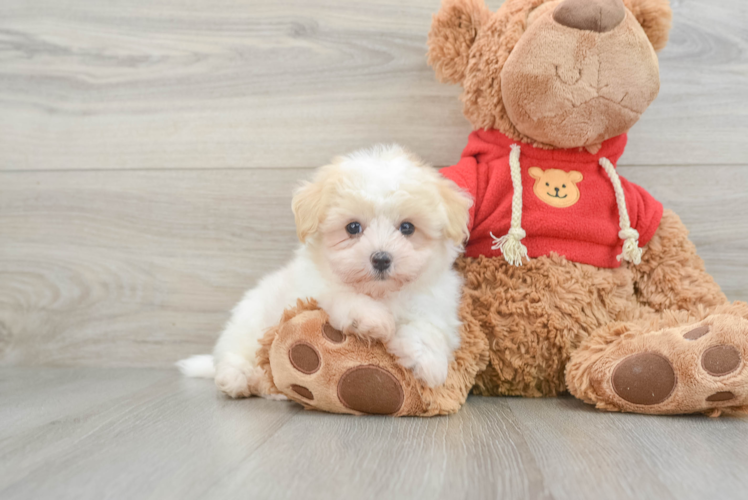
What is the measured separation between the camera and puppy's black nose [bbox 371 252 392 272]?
0.98 m

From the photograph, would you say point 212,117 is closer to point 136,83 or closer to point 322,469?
point 136,83

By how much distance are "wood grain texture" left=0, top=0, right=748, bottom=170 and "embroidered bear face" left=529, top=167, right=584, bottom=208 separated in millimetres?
321

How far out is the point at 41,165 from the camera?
1588 mm

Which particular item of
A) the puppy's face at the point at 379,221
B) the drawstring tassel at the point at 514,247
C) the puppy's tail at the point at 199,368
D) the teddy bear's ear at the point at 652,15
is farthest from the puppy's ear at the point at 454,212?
the puppy's tail at the point at 199,368

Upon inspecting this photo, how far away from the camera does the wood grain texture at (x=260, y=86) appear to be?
4.72 ft

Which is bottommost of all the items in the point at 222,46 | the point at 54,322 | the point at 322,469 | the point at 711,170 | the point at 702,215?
the point at 54,322

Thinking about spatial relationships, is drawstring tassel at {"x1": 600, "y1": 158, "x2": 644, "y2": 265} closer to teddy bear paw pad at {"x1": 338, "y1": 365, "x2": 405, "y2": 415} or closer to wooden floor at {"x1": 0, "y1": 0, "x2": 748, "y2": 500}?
wooden floor at {"x1": 0, "y1": 0, "x2": 748, "y2": 500}

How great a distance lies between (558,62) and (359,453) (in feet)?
2.66

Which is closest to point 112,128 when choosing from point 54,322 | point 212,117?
point 212,117

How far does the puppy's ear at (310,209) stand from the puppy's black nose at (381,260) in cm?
14

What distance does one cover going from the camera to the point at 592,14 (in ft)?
3.55

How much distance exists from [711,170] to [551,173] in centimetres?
53

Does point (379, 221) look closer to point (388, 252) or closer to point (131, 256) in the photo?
point (388, 252)

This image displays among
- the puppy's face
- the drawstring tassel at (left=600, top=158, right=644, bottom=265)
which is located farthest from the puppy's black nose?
the drawstring tassel at (left=600, top=158, right=644, bottom=265)
